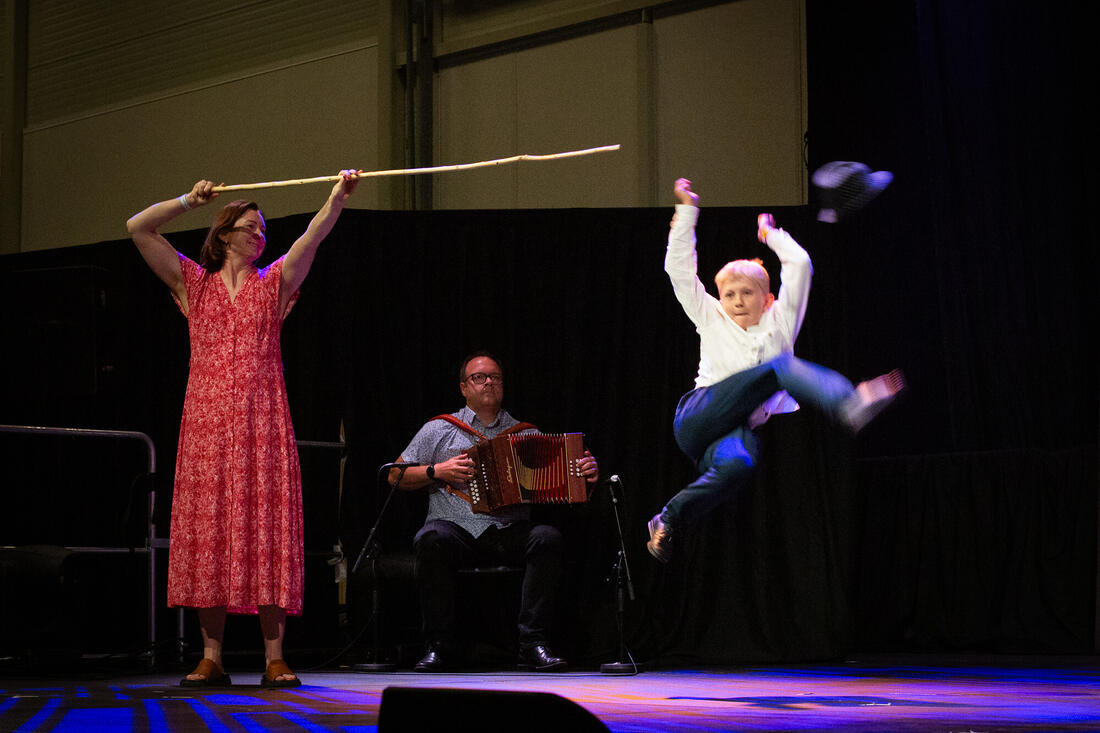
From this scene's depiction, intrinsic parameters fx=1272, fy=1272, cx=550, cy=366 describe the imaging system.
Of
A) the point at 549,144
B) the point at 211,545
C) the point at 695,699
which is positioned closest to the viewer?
the point at 695,699

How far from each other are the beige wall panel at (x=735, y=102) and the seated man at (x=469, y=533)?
1979 millimetres

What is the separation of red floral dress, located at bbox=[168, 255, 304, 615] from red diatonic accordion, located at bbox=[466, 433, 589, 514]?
132 centimetres

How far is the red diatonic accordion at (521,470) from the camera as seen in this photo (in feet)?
17.1

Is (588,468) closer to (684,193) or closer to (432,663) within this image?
(432,663)

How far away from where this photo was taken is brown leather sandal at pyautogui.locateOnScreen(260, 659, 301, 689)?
155 inches

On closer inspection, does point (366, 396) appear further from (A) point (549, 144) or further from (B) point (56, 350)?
(A) point (549, 144)

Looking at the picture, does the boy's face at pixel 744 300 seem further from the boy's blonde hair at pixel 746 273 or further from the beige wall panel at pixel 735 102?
the beige wall panel at pixel 735 102

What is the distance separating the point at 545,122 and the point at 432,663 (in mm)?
Answer: 3541

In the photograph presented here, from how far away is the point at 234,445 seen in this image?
394cm

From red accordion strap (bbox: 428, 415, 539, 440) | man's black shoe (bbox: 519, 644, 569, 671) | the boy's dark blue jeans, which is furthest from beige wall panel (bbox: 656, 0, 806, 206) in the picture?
man's black shoe (bbox: 519, 644, 569, 671)

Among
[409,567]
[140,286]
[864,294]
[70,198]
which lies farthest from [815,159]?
[70,198]

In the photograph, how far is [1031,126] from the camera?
220 inches

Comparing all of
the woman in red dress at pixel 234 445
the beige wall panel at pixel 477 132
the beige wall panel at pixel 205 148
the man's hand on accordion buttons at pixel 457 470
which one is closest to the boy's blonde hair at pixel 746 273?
the man's hand on accordion buttons at pixel 457 470

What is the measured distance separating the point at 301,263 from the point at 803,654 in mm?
2773
